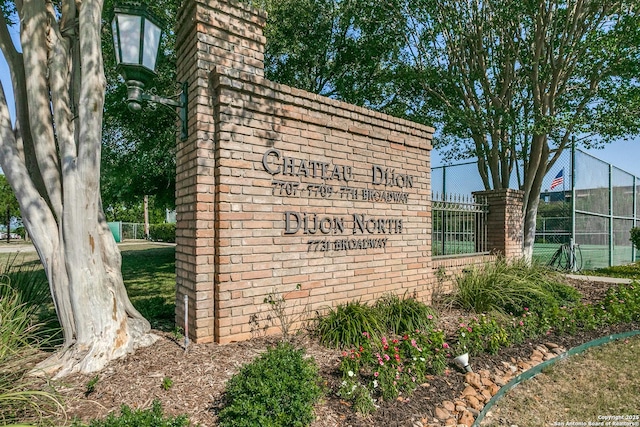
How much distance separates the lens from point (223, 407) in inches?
97.7

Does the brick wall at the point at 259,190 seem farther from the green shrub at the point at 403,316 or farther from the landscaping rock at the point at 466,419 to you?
the landscaping rock at the point at 466,419

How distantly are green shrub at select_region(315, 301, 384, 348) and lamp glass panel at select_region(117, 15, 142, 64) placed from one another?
319 centimetres

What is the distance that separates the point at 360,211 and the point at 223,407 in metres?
2.87

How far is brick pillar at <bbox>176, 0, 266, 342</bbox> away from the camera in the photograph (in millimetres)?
3443

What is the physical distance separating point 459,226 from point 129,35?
22.2ft

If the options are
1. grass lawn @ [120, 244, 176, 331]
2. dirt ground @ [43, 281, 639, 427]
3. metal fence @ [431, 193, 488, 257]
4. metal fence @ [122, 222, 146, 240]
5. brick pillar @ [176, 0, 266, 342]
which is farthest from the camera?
metal fence @ [122, 222, 146, 240]

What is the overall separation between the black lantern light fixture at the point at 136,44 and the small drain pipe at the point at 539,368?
3.94 m

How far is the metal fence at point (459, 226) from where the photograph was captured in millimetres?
7207

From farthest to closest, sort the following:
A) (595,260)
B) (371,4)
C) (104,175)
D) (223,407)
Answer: (595,260), (371,4), (104,175), (223,407)

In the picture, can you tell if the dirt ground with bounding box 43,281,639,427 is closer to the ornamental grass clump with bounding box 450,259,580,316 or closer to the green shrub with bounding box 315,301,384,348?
the green shrub with bounding box 315,301,384,348

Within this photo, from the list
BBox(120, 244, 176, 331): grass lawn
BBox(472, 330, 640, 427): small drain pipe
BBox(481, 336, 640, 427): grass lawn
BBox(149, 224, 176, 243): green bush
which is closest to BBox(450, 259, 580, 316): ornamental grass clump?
BBox(472, 330, 640, 427): small drain pipe

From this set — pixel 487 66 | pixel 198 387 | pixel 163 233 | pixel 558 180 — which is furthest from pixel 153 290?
pixel 163 233

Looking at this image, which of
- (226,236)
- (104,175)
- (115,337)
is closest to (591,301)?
(226,236)

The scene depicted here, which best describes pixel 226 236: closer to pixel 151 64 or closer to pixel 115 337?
pixel 115 337
